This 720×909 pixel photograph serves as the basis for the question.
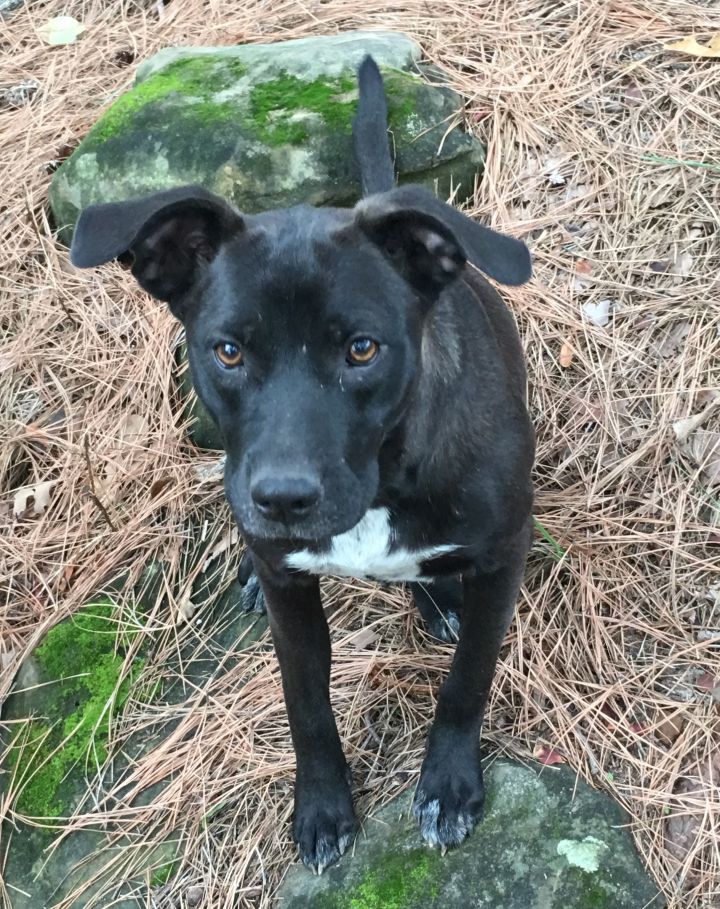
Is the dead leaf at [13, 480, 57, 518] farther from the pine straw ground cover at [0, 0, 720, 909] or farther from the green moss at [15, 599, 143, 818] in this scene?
the green moss at [15, 599, 143, 818]

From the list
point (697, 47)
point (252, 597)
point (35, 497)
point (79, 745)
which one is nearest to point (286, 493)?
point (252, 597)

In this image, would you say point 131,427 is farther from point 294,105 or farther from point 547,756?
point 547,756

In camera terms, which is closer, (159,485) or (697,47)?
(159,485)

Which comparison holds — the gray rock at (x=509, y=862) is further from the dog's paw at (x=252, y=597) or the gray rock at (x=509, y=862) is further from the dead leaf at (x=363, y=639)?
the dog's paw at (x=252, y=597)

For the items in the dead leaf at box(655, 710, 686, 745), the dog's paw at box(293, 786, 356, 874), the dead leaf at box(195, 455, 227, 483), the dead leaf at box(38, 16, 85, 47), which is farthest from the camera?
the dead leaf at box(38, 16, 85, 47)

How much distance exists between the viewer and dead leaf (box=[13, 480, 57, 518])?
4332mm

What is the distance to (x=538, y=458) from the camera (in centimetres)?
398

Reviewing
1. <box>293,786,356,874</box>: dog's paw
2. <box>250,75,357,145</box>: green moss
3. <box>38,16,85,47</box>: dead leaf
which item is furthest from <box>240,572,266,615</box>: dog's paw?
<box>38,16,85,47</box>: dead leaf

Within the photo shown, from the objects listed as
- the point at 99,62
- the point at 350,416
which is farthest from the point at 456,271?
the point at 99,62

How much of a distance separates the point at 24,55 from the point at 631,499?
447cm

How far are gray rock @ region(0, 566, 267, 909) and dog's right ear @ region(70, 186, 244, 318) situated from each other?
1647 mm

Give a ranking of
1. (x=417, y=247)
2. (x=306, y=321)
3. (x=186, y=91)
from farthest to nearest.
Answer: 1. (x=186, y=91)
2. (x=417, y=247)
3. (x=306, y=321)

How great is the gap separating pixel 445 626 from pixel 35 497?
1932mm

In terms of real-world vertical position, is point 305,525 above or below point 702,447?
above
